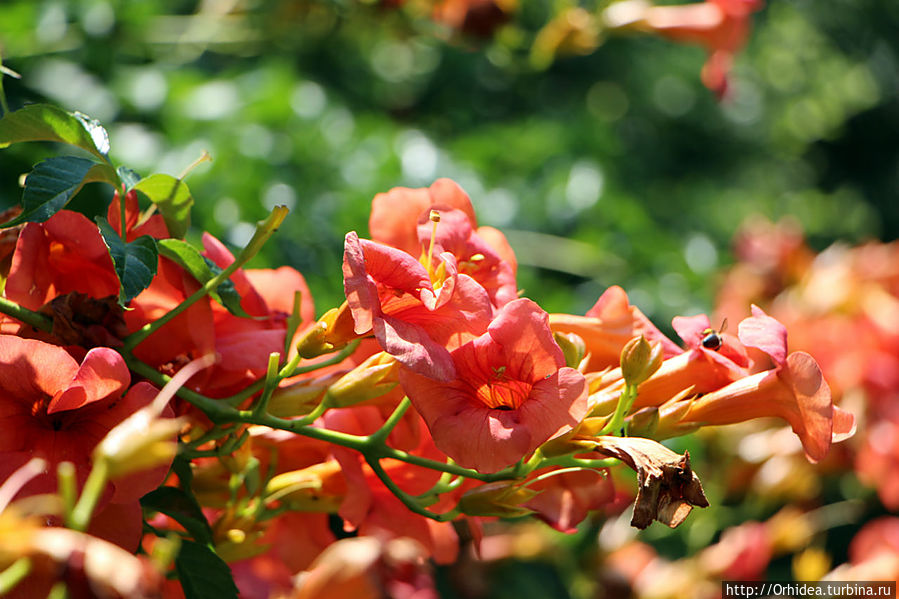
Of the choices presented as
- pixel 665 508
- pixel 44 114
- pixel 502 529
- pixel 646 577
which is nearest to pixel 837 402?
pixel 646 577

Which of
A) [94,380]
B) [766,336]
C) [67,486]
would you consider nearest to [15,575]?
[67,486]

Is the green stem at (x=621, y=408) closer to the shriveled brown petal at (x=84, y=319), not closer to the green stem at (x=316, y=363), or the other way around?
the green stem at (x=316, y=363)

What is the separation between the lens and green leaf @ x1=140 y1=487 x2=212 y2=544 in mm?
615

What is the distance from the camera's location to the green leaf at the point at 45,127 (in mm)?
552

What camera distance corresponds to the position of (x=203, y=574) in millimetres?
592

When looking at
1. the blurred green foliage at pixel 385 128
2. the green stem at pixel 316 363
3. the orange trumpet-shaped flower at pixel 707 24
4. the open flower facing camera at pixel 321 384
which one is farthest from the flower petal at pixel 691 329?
the orange trumpet-shaped flower at pixel 707 24

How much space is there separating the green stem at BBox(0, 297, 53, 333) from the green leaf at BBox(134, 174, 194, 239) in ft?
0.36

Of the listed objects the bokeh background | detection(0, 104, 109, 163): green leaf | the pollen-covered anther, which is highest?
detection(0, 104, 109, 163): green leaf

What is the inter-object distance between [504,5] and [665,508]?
1.51m

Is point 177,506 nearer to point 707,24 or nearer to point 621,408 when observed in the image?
point 621,408

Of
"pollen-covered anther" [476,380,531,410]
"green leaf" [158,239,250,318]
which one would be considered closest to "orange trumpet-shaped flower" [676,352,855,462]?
"pollen-covered anther" [476,380,531,410]

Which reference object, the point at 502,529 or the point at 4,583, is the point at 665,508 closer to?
the point at 4,583

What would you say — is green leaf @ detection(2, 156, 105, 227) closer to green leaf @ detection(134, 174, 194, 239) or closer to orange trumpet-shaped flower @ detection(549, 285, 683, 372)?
green leaf @ detection(134, 174, 194, 239)

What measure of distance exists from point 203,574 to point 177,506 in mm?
55
